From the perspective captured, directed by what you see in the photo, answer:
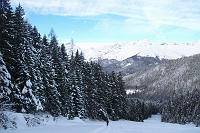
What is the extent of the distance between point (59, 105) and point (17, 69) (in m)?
17.2

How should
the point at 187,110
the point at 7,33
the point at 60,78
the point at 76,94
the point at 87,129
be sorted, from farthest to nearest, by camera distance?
the point at 187,110, the point at 76,94, the point at 60,78, the point at 7,33, the point at 87,129

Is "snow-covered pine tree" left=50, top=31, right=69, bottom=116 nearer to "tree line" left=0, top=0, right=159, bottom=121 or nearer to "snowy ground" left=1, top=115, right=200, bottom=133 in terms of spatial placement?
"tree line" left=0, top=0, right=159, bottom=121

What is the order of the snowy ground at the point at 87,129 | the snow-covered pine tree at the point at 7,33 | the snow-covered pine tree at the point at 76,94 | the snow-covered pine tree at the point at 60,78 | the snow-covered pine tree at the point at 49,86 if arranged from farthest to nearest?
1. the snow-covered pine tree at the point at 76,94
2. the snow-covered pine tree at the point at 60,78
3. the snow-covered pine tree at the point at 49,86
4. the snow-covered pine tree at the point at 7,33
5. the snowy ground at the point at 87,129

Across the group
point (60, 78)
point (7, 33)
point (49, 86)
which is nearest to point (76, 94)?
point (60, 78)

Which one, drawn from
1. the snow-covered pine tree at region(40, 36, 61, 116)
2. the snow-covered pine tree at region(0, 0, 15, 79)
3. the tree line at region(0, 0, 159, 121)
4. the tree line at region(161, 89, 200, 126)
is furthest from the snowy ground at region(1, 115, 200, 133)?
the tree line at region(161, 89, 200, 126)

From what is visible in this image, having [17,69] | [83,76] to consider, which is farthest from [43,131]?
[83,76]

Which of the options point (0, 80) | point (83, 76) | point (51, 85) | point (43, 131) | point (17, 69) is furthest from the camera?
point (83, 76)

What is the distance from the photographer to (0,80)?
30.5 m

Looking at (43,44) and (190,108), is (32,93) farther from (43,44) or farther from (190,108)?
(190,108)

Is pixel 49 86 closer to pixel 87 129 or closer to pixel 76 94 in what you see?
pixel 76 94

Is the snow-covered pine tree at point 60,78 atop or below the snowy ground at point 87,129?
atop

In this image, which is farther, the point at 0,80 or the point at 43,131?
the point at 0,80

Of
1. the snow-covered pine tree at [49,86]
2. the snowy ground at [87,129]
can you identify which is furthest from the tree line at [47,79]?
the snowy ground at [87,129]

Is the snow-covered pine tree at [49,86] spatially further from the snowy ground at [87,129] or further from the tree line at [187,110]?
the tree line at [187,110]
